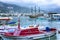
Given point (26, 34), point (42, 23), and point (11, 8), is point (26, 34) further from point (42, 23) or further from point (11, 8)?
point (11, 8)

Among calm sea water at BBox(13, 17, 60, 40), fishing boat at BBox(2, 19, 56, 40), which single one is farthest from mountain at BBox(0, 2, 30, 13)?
fishing boat at BBox(2, 19, 56, 40)

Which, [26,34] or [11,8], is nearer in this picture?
[26,34]

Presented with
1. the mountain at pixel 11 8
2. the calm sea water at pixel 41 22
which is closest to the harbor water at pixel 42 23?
the calm sea water at pixel 41 22

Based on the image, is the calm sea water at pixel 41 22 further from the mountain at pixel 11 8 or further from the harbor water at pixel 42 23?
the mountain at pixel 11 8

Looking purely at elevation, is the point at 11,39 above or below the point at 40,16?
below

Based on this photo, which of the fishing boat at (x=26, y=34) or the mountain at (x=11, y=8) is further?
the mountain at (x=11, y=8)

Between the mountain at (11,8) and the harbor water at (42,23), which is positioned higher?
the mountain at (11,8)

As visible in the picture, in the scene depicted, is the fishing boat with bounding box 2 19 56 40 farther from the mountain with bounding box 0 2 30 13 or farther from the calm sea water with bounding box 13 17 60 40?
the mountain with bounding box 0 2 30 13

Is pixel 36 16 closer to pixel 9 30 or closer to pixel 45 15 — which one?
pixel 45 15

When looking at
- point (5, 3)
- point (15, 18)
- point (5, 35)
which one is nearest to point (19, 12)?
point (15, 18)

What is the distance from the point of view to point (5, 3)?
9.11 feet

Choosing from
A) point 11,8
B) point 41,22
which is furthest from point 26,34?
point 11,8

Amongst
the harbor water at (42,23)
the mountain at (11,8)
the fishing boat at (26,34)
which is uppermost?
the mountain at (11,8)

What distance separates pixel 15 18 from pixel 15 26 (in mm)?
156
